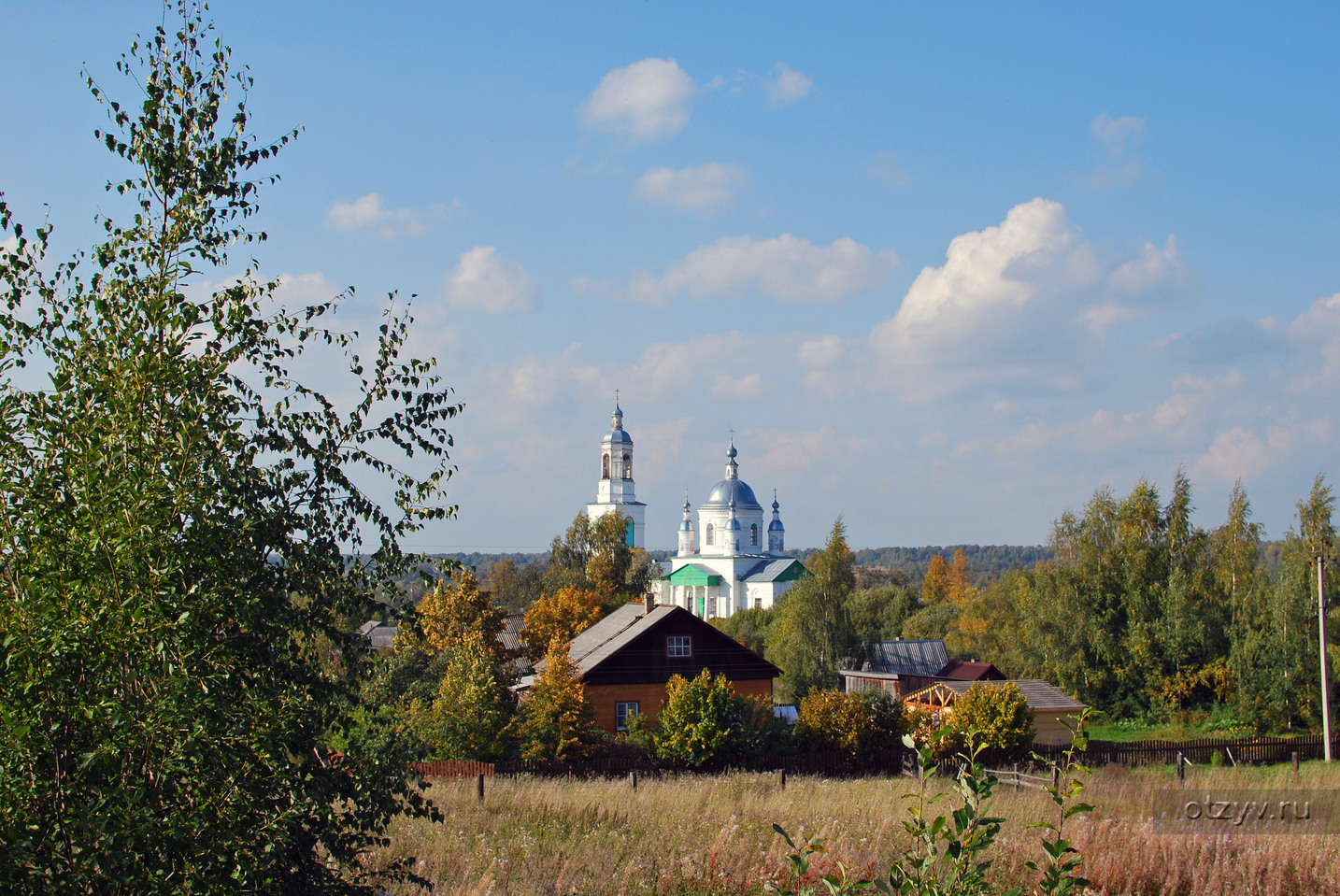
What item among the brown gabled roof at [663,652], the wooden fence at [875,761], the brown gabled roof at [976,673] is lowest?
the wooden fence at [875,761]

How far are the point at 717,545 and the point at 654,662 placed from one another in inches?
2665

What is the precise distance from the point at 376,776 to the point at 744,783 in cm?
1118

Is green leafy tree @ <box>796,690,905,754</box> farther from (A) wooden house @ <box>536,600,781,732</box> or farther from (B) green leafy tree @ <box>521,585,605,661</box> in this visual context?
(B) green leafy tree @ <box>521,585,605,661</box>

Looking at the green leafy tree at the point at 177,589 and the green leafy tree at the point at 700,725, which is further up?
the green leafy tree at the point at 177,589

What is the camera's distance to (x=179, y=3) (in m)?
4.88

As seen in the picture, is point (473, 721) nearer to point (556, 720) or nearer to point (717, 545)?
point (556, 720)

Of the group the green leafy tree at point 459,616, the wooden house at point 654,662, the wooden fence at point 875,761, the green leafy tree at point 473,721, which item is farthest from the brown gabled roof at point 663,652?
the wooden fence at point 875,761

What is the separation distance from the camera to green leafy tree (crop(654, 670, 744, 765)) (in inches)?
826

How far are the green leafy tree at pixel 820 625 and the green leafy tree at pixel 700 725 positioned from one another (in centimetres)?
2183

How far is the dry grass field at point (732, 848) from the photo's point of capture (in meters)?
8.28

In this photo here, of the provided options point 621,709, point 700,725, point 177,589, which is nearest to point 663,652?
point 621,709

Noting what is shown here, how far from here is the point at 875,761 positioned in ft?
73.9

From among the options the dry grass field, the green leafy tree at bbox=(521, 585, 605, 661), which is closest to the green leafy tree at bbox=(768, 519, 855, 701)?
the green leafy tree at bbox=(521, 585, 605, 661)

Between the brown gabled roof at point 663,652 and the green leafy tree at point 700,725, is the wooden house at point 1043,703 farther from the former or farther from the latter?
the green leafy tree at point 700,725
